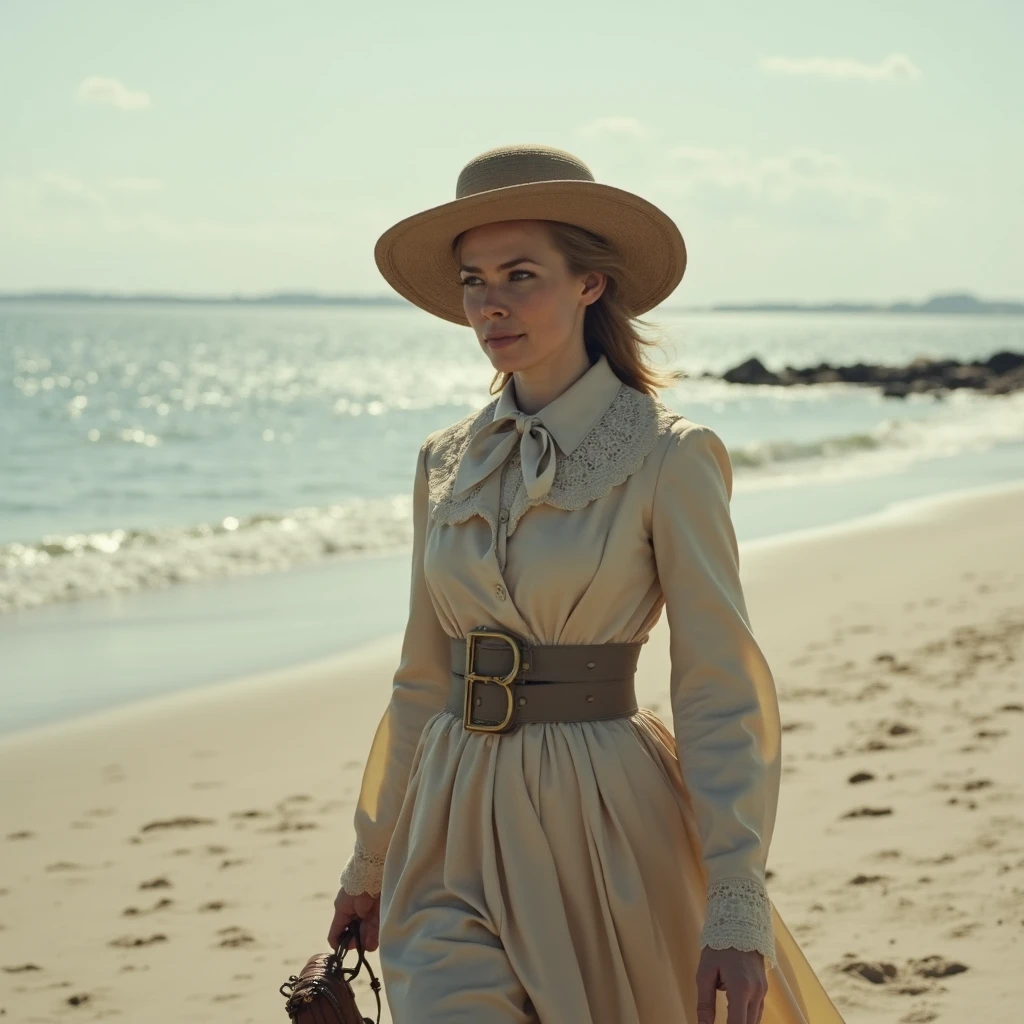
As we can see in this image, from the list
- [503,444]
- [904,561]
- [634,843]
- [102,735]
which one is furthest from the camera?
[904,561]

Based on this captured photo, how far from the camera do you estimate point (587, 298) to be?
104 inches

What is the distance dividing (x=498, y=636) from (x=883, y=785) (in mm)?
3970

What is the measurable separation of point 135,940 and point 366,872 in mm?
2492

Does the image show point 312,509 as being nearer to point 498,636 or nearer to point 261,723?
point 261,723

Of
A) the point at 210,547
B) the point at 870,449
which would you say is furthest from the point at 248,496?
the point at 870,449

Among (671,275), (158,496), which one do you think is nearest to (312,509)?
(158,496)

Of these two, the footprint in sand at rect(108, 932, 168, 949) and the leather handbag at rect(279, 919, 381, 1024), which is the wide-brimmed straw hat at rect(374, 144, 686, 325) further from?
the footprint in sand at rect(108, 932, 168, 949)

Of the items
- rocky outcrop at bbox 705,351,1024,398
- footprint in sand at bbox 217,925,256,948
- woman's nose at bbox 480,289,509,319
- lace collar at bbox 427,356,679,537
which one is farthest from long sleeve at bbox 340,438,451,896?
rocky outcrop at bbox 705,351,1024,398

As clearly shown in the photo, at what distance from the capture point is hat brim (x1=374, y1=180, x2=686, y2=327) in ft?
8.21

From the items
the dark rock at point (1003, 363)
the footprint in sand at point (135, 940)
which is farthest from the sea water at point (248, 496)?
the dark rock at point (1003, 363)

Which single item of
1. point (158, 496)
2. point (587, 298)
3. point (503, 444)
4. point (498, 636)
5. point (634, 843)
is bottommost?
point (158, 496)

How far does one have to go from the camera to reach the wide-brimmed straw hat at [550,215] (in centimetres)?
250

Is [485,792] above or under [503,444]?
under

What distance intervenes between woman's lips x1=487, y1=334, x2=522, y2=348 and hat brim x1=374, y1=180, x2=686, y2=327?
0.63 ft
